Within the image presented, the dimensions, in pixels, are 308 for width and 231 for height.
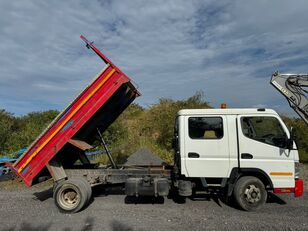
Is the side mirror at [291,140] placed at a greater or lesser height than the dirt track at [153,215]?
greater

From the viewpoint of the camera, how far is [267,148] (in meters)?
7.04

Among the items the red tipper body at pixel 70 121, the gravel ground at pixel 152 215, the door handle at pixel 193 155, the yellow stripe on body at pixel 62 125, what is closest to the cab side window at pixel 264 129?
the door handle at pixel 193 155

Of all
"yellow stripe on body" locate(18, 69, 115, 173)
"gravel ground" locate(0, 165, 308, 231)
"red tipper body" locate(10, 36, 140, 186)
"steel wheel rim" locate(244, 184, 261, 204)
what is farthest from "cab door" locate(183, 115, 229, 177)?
"yellow stripe on body" locate(18, 69, 115, 173)

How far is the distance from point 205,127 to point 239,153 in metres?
1.00

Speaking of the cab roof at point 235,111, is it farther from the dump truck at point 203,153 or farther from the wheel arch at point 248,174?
the wheel arch at point 248,174

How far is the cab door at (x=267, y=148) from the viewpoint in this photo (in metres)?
6.96

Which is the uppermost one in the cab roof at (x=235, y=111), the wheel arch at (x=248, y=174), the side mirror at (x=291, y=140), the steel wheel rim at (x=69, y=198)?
the cab roof at (x=235, y=111)

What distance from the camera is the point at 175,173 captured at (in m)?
7.47

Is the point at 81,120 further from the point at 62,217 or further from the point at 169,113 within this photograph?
the point at 169,113

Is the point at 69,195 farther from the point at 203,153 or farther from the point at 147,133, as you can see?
the point at 147,133

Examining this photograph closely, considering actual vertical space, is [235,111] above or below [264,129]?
above

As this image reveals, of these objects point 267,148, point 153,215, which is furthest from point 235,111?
point 153,215

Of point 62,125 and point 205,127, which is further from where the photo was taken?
point 205,127

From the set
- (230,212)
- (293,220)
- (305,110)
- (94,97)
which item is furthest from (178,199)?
(305,110)
